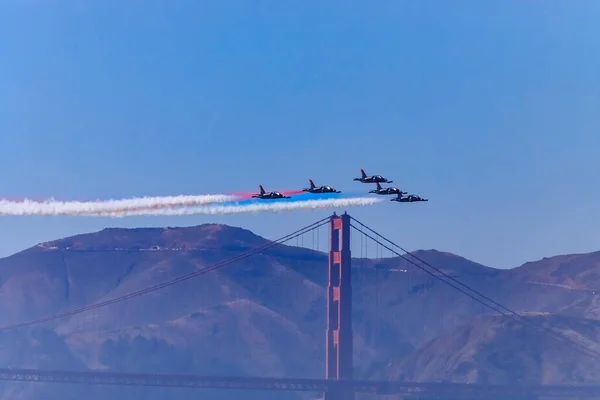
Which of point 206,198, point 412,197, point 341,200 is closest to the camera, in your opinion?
point 412,197

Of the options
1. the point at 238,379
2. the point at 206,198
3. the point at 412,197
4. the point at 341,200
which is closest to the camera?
the point at 412,197

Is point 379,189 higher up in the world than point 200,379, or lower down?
higher up

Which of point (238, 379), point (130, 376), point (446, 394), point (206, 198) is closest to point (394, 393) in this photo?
point (446, 394)

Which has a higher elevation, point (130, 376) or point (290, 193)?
point (290, 193)

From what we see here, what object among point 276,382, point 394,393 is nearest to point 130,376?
point 276,382

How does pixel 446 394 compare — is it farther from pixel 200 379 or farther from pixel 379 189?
pixel 379 189

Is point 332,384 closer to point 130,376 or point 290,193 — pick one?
point 130,376

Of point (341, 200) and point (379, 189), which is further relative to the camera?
point (341, 200)

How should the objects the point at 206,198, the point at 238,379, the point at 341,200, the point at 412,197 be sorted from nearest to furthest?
the point at 412,197 → the point at 206,198 → the point at 341,200 → the point at 238,379

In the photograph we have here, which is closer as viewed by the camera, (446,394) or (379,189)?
(379,189)
